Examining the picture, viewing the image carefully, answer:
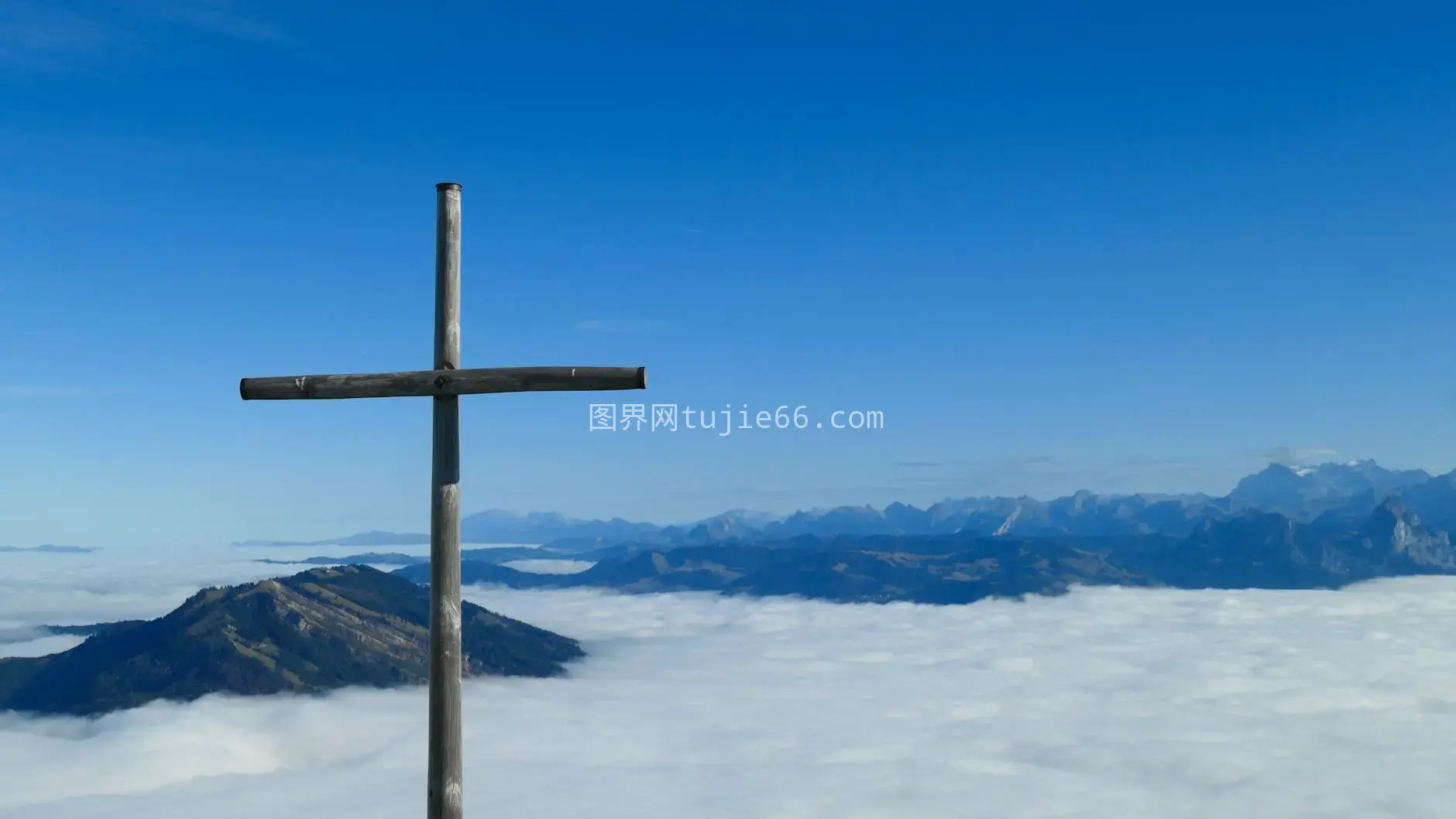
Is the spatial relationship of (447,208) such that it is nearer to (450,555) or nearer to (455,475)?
(455,475)

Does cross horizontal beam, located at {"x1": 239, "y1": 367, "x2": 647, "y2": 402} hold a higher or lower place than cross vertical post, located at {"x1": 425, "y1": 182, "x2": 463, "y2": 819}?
higher

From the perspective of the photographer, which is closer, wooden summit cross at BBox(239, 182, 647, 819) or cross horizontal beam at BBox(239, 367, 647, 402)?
cross horizontal beam at BBox(239, 367, 647, 402)

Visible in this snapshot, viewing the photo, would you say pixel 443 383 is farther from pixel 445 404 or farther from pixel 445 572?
pixel 445 572

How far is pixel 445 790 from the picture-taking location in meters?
12.5

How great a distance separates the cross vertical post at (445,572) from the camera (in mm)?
12391

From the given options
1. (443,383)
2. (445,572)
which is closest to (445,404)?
(443,383)

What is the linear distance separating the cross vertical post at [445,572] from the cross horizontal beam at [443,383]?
0.22 metres

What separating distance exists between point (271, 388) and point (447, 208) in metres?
2.96

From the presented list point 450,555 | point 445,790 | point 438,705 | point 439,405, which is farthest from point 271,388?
point 445,790

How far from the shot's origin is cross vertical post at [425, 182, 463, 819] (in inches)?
488

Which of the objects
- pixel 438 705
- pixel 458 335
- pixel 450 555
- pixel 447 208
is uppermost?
pixel 447 208

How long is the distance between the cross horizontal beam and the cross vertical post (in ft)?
0.74

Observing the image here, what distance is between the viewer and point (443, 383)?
12359 mm

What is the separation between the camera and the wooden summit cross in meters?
12.3
